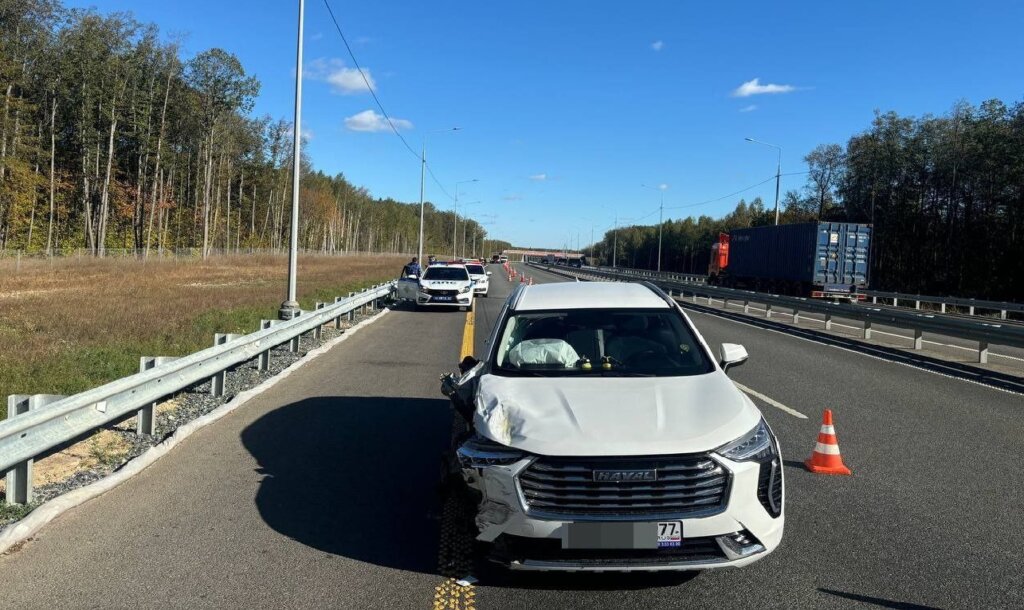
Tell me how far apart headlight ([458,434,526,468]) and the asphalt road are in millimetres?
662

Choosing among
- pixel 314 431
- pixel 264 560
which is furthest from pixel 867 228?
pixel 264 560

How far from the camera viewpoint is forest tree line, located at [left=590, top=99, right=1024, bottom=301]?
46906 millimetres

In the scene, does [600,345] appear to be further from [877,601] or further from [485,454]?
[877,601]

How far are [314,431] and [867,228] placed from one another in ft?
110

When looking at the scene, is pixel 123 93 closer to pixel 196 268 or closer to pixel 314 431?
pixel 196 268

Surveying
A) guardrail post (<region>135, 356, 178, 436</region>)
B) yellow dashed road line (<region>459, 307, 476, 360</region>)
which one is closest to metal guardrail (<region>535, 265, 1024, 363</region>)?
yellow dashed road line (<region>459, 307, 476, 360</region>)

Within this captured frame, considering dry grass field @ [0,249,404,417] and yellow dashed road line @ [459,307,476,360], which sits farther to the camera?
yellow dashed road line @ [459,307,476,360]

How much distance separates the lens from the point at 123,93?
54.9 m

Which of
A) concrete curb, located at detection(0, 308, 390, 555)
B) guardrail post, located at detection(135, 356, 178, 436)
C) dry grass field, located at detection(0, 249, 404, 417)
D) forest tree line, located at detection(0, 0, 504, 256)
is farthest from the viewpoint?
forest tree line, located at detection(0, 0, 504, 256)

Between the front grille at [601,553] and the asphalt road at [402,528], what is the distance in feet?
0.91

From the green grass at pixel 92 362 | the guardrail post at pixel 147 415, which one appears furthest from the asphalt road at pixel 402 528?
the green grass at pixel 92 362

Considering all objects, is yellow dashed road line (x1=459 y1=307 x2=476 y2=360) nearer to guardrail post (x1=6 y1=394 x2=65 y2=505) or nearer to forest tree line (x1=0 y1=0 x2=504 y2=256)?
guardrail post (x1=6 y1=394 x2=65 y2=505)

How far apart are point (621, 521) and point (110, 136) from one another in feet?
193

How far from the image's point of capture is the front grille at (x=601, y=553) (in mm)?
3750
